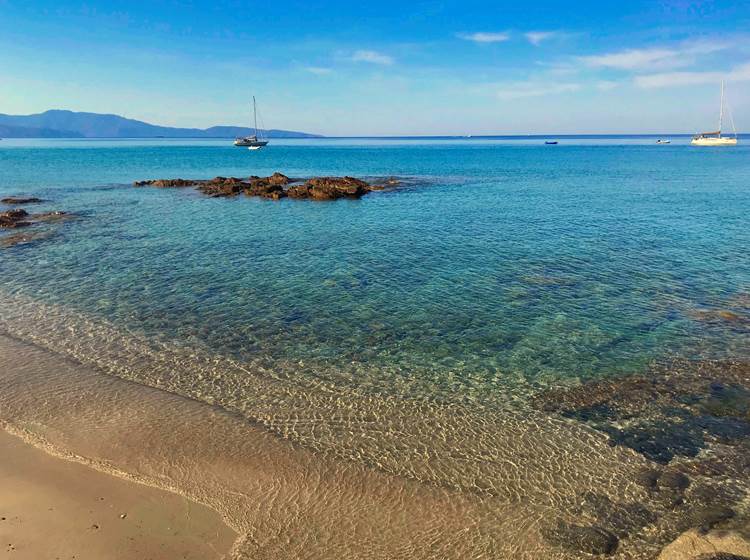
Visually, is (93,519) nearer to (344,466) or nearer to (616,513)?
(344,466)

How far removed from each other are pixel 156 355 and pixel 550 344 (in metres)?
11.9

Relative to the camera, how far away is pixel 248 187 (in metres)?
56.6

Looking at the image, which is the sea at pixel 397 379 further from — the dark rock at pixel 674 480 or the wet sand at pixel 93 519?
the wet sand at pixel 93 519

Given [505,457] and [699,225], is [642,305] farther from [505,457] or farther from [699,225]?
[699,225]

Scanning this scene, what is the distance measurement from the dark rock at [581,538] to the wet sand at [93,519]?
5.19 metres

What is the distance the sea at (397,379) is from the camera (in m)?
8.72

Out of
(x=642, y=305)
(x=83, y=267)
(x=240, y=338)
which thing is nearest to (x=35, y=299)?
(x=83, y=267)

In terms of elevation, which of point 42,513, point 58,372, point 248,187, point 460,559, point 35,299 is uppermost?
point 248,187

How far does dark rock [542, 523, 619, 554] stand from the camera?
788cm

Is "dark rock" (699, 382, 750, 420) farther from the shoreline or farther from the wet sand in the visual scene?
the wet sand

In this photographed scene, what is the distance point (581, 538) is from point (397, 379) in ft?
20.0

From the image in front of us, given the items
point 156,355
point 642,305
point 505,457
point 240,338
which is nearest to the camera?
point 505,457

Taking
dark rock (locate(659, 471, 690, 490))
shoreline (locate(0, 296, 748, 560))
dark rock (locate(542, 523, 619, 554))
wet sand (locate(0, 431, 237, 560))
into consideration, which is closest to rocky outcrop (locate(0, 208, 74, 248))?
shoreline (locate(0, 296, 748, 560))

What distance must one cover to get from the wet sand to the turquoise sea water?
553 cm
